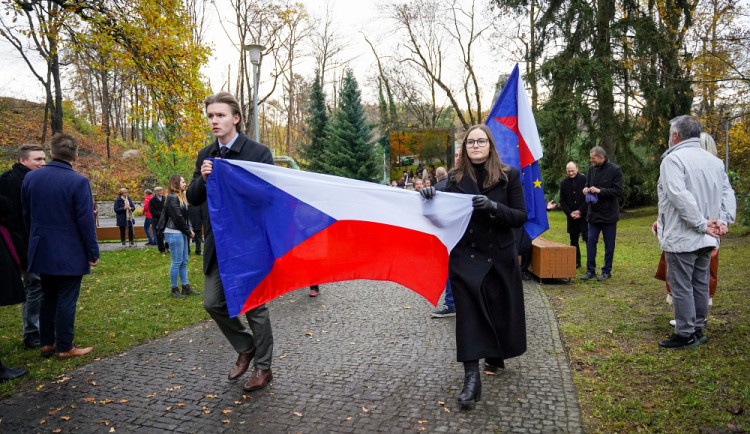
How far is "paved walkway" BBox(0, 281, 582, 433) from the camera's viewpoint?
11.6 ft

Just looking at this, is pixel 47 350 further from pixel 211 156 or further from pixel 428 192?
pixel 428 192

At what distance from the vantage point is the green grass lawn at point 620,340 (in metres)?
3.54

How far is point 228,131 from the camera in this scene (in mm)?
4090

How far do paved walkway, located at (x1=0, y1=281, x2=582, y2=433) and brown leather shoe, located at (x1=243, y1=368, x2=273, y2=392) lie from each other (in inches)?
2.7

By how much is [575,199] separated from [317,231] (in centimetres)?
707

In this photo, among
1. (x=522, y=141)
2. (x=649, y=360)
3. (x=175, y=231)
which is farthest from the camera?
(x=175, y=231)

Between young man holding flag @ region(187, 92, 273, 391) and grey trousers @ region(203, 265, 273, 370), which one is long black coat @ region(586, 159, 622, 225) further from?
grey trousers @ region(203, 265, 273, 370)

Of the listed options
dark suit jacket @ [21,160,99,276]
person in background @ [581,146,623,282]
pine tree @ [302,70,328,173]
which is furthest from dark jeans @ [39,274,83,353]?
pine tree @ [302,70,328,173]

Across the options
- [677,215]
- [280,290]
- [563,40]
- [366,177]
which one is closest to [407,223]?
[280,290]

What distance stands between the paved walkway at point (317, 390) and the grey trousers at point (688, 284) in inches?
46.7

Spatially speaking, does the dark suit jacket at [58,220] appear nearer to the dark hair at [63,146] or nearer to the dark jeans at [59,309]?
the dark hair at [63,146]

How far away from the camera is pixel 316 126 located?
3725 centimetres

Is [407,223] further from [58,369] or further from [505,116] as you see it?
[58,369]

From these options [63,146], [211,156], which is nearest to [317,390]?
[211,156]
